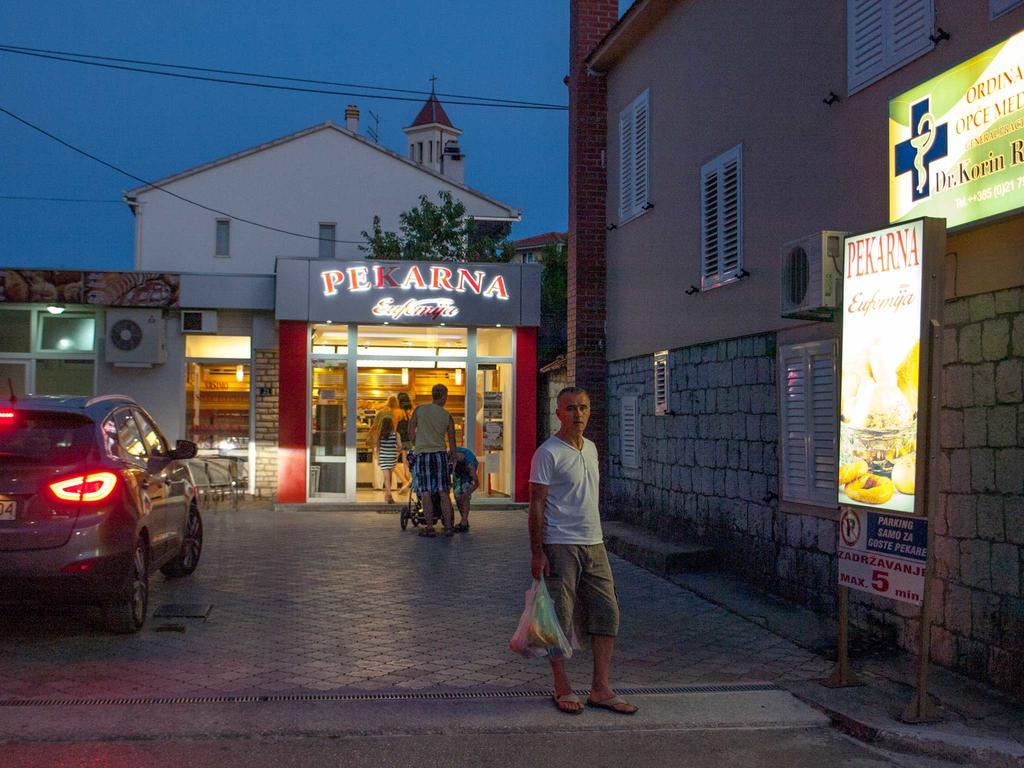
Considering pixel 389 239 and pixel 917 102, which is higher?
pixel 389 239

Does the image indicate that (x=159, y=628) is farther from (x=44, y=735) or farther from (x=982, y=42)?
(x=982, y=42)

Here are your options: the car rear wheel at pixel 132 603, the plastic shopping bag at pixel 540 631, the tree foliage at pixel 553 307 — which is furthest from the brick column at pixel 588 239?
the plastic shopping bag at pixel 540 631

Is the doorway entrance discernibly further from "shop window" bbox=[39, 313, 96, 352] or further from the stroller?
"shop window" bbox=[39, 313, 96, 352]

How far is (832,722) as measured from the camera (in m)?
6.02

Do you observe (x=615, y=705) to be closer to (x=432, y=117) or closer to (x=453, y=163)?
(x=453, y=163)

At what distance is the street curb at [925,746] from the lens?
5.26 meters

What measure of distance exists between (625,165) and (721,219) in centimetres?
364

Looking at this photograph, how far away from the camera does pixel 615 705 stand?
6031 millimetres

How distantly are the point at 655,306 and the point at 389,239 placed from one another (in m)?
17.9

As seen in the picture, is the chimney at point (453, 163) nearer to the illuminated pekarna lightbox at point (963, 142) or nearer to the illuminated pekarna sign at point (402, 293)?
the illuminated pekarna sign at point (402, 293)

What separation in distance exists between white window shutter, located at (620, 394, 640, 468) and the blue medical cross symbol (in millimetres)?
7154

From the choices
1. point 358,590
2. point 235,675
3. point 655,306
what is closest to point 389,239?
point 655,306

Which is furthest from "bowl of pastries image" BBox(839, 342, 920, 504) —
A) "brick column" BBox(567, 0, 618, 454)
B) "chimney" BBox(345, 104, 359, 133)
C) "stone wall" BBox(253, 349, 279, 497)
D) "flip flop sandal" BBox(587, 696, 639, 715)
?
"chimney" BBox(345, 104, 359, 133)

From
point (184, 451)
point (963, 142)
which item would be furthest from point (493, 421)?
point (963, 142)
